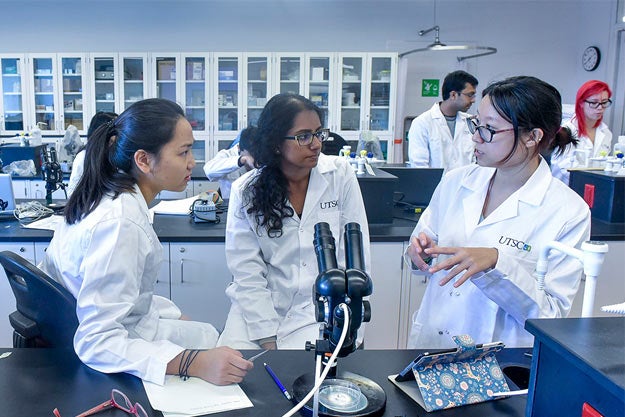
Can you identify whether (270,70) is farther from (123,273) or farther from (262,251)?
(123,273)

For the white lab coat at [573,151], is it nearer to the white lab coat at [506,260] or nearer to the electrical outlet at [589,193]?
the electrical outlet at [589,193]

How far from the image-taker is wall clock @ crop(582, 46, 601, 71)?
5598mm

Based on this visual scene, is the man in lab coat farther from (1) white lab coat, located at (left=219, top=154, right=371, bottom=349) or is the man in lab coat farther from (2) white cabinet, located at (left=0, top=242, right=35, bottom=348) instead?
(2) white cabinet, located at (left=0, top=242, right=35, bottom=348)

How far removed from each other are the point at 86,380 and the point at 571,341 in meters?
0.90

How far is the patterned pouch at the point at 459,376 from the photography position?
0.95 metres

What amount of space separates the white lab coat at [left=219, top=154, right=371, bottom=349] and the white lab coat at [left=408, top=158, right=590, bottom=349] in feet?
0.92

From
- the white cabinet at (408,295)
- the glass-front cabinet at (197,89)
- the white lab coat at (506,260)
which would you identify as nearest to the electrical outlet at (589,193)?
the white cabinet at (408,295)

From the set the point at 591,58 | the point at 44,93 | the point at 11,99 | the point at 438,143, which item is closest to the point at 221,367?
the point at 438,143

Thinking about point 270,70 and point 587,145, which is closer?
point 587,145

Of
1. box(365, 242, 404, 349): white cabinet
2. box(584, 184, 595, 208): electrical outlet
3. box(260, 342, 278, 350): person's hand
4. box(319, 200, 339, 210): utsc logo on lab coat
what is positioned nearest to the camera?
box(260, 342, 278, 350): person's hand

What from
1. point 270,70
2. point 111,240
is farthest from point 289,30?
point 111,240

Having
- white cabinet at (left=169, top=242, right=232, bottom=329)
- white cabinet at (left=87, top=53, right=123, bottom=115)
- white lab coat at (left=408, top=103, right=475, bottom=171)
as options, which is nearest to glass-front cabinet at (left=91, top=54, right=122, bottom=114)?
white cabinet at (left=87, top=53, right=123, bottom=115)

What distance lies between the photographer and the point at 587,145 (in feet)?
11.1

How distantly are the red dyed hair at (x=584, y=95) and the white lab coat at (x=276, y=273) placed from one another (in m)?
2.58
